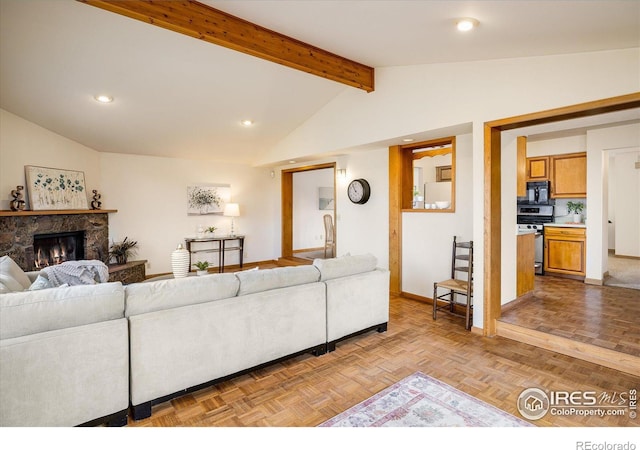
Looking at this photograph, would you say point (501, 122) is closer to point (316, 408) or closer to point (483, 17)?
point (483, 17)

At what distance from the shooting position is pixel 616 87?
8.71ft

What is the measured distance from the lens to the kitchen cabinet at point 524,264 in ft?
13.8

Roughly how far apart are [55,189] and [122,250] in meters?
1.42

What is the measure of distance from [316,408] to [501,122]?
3004mm

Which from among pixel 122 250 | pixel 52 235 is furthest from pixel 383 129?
pixel 52 235

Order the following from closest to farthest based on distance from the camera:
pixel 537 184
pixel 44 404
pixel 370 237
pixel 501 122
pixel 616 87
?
pixel 44 404
pixel 616 87
pixel 501 122
pixel 370 237
pixel 537 184

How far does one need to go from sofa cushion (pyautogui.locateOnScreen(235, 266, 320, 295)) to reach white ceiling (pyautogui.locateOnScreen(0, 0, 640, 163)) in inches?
82.8

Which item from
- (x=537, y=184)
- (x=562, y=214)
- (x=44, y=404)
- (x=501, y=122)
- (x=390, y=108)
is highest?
(x=390, y=108)

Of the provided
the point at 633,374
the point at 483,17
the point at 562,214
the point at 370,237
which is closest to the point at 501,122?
the point at 483,17

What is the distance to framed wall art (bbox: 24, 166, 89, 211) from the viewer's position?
176 inches

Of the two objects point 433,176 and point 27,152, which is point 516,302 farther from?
point 27,152

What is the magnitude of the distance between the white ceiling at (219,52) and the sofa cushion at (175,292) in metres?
2.20

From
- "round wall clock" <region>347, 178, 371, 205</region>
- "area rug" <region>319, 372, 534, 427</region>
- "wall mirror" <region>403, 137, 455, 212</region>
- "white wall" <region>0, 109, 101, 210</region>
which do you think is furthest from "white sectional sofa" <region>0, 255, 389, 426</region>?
"white wall" <region>0, 109, 101, 210</region>

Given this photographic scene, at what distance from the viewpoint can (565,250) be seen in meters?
5.59
